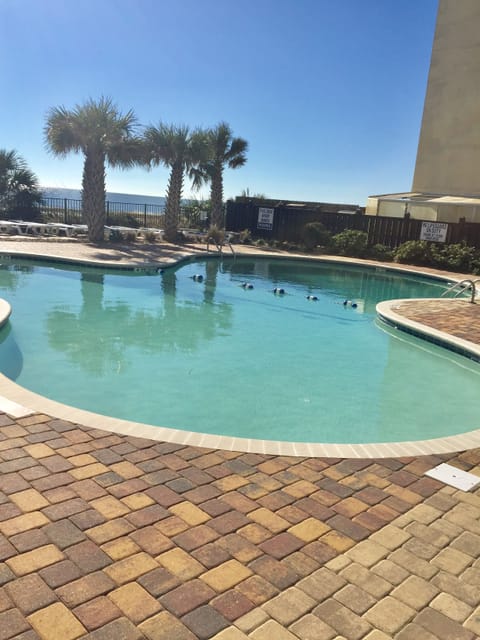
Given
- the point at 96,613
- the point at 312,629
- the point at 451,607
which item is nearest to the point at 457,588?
the point at 451,607

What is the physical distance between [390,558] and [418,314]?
8739mm

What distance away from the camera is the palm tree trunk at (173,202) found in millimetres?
24281

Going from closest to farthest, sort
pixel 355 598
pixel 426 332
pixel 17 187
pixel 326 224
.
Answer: pixel 355 598 < pixel 426 332 < pixel 326 224 < pixel 17 187

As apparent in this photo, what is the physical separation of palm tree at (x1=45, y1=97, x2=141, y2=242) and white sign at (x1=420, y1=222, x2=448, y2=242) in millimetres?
12706

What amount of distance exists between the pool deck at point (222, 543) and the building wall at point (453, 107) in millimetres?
25167

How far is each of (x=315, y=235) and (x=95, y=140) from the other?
10813 millimetres

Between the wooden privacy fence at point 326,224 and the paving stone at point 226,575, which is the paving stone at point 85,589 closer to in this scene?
the paving stone at point 226,575

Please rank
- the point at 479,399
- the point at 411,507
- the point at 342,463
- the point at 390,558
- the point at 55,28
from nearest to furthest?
the point at 390,558
the point at 411,507
the point at 342,463
the point at 479,399
the point at 55,28

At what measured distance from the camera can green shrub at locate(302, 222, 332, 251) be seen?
23.9m

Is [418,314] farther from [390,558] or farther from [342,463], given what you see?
[390,558]

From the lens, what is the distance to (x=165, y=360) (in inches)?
318

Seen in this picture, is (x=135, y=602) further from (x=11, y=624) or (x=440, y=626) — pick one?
(x=440, y=626)

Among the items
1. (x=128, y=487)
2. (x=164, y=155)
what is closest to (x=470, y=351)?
(x=128, y=487)

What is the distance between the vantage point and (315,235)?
24.0m
